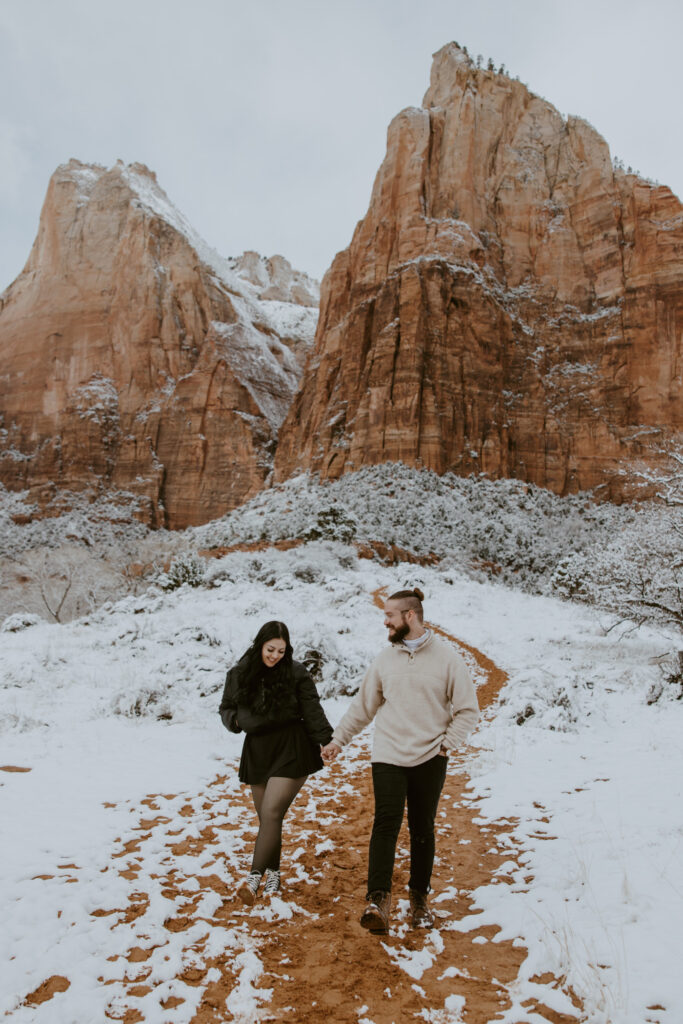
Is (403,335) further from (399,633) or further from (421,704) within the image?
(421,704)

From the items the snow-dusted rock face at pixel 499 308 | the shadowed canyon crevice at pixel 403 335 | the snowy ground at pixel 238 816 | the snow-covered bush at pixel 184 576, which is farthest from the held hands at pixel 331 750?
the snow-dusted rock face at pixel 499 308

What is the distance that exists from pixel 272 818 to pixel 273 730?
1.70 ft

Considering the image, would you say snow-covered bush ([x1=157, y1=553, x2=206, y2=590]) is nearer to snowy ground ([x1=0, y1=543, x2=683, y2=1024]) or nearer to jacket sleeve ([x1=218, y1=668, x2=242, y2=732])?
snowy ground ([x1=0, y1=543, x2=683, y2=1024])

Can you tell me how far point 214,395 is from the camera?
59.4 metres

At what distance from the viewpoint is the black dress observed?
380 cm

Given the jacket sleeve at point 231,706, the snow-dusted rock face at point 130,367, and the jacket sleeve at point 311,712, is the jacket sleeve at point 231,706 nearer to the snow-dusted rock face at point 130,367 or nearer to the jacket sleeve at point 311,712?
the jacket sleeve at point 311,712

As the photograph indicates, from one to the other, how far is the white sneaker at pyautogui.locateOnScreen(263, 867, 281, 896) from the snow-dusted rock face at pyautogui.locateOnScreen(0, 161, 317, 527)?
51584 mm

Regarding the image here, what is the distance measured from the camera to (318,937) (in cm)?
324

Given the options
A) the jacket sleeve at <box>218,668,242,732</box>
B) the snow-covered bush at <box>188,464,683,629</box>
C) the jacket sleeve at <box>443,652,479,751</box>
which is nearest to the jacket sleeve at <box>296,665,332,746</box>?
the jacket sleeve at <box>218,668,242,732</box>

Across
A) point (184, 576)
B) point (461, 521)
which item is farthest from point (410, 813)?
point (461, 521)

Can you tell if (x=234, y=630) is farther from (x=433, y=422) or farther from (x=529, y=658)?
(x=433, y=422)

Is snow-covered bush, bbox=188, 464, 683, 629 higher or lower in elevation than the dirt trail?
higher

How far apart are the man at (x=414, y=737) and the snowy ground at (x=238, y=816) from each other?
51cm

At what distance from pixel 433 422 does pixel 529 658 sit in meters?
30.7
